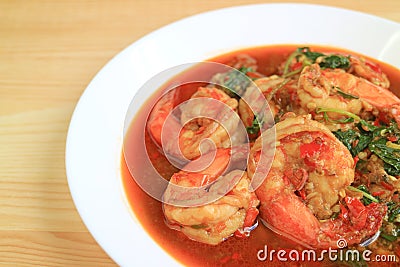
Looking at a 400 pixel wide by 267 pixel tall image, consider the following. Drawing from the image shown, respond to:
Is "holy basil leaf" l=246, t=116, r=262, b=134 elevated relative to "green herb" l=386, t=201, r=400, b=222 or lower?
elevated

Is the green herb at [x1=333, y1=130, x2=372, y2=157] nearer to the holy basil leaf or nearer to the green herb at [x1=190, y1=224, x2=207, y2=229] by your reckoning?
the holy basil leaf

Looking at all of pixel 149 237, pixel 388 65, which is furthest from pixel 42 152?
pixel 388 65

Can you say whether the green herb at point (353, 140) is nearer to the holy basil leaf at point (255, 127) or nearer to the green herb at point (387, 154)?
the green herb at point (387, 154)

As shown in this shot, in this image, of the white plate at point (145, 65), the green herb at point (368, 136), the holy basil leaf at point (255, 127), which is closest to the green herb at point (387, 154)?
the green herb at point (368, 136)

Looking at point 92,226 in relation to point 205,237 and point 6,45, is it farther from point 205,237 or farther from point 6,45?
point 6,45

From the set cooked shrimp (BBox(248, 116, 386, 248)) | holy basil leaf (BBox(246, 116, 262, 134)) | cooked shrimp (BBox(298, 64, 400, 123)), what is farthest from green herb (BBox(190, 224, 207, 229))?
cooked shrimp (BBox(298, 64, 400, 123))

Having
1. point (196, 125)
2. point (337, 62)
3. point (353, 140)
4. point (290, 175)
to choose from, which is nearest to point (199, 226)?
point (290, 175)

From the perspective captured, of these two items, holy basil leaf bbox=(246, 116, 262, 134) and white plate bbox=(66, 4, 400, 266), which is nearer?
white plate bbox=(66, 4, 400, 266)
